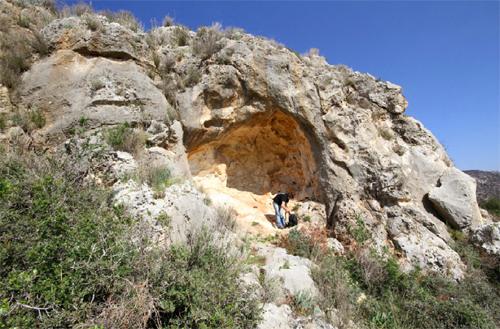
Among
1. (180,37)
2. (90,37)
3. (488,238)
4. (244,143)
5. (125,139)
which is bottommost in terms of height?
(125,139)

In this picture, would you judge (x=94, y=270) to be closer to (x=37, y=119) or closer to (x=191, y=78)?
(x=37, y=119)

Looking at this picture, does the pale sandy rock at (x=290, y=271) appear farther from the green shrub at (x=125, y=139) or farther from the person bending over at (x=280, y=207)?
the green shrub at (x=125, y=139)

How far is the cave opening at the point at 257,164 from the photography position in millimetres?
7871

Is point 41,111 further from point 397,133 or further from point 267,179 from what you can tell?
point 397,133

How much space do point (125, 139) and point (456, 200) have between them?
28.0 feet

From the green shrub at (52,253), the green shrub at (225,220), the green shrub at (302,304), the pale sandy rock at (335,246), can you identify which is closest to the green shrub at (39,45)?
the green shrub at (52,253)

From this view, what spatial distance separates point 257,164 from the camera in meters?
8.86

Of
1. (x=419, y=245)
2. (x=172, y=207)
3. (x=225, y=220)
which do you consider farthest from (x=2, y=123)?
(x=419, y=245)

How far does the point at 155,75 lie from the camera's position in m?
7.18

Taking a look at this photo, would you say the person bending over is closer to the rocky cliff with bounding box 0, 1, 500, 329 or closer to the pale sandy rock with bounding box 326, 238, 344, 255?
the rocky cliff with bounding box 0, 1, 500, 329

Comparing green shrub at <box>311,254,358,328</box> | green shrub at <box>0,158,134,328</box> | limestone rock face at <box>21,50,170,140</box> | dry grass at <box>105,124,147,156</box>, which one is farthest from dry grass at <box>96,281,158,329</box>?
limestone rock face at <box>21,50,170,140</box>

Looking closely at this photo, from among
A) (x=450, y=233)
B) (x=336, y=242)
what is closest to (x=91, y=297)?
(x=336, y=242)

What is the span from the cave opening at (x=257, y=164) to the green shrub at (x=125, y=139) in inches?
82.6

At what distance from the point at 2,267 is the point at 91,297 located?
0.80 metres
